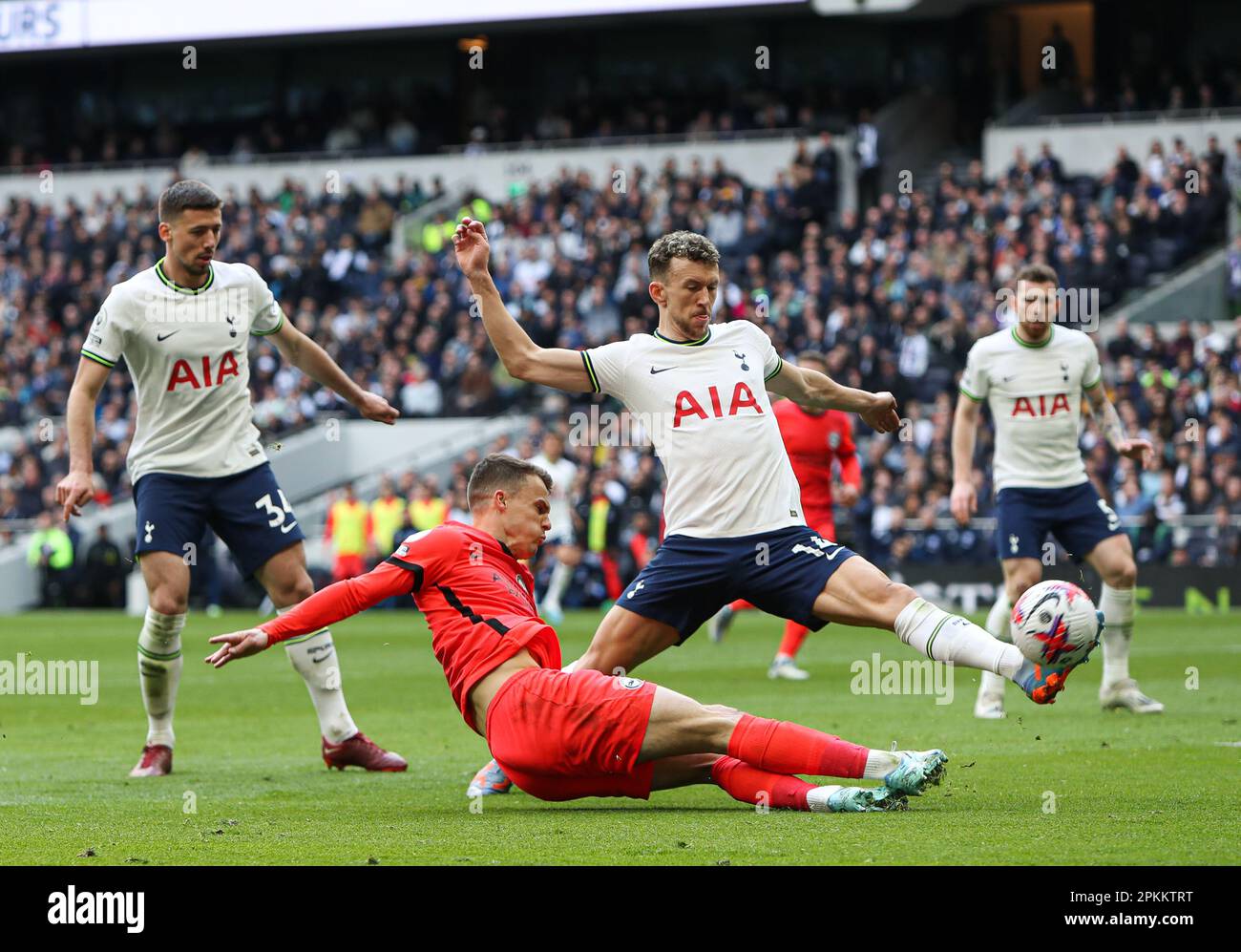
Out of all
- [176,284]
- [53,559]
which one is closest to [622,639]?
[176,284]

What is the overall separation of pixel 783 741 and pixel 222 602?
22369 mm

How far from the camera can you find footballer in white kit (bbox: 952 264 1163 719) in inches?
421

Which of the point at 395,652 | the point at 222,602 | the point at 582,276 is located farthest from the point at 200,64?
the point at 395,652

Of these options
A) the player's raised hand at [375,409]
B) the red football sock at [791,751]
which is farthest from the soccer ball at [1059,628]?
the player's raised hand at [375,409]

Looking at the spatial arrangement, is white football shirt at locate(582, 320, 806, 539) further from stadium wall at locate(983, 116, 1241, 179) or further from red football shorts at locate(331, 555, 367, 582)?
stadium wall at locate(983, 116, 1241, 179)

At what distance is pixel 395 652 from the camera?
1825 centimetres

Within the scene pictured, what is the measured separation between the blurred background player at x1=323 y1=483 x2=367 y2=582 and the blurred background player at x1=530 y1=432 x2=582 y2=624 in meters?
2.65

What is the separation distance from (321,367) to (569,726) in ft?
10.1

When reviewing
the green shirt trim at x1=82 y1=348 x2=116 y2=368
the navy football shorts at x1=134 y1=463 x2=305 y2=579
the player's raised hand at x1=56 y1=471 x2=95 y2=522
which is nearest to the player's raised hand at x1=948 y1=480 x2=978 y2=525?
the navy football shorts at x1=134 y1=463 x2=305 y2=579

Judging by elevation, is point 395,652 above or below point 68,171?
below

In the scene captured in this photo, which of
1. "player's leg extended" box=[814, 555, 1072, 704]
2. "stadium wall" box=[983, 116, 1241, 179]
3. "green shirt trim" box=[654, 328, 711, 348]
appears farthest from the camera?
"stadium wall" box=[983, 116, 1241, 179]
